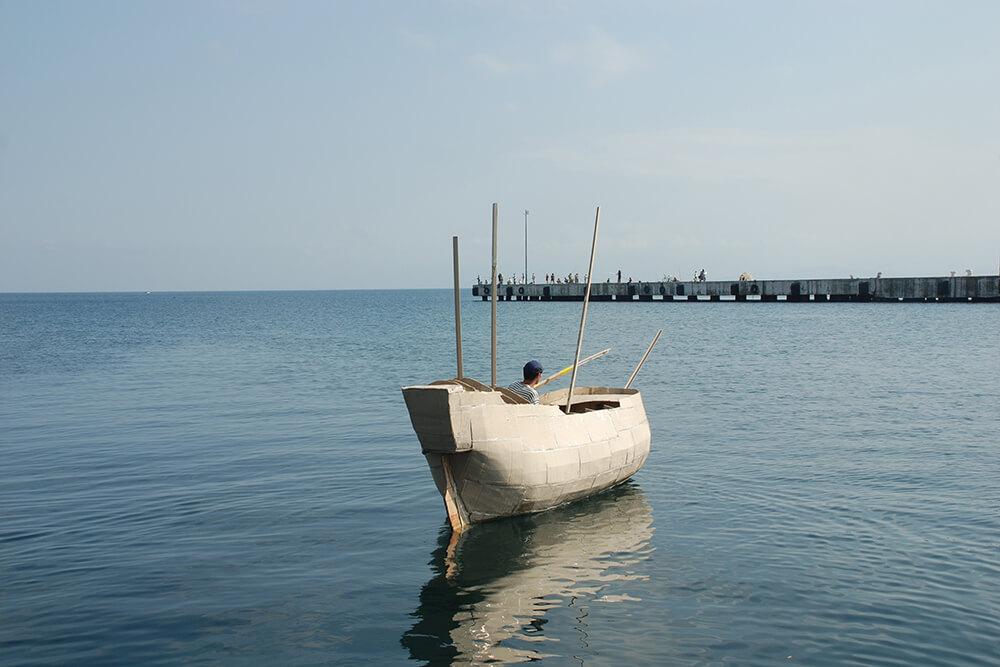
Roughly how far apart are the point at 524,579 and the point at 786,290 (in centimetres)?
8926

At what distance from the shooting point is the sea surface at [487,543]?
23.5 ft

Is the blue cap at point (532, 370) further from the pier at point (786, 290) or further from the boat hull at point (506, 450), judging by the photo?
the pier at point (786, 290)

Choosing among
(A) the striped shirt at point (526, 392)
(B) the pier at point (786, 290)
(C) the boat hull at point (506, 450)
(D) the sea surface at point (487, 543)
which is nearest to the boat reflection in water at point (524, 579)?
(D) the sea surface at point (487, 543)

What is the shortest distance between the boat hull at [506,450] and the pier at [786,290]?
255ft

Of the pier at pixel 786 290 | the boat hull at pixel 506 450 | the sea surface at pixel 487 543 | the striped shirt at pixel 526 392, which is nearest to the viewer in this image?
the sea surface at pixel 487 543

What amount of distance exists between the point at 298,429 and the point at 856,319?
53.3 meters

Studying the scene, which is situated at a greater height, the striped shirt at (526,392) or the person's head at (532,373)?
the person's head at (532,373)

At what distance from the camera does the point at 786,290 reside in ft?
301

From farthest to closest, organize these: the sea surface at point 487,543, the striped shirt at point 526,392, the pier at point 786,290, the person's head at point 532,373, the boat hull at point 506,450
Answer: the pier at point 786,290
the person's head at point 532,373
the striped shirt at point 526,392
the boat hull at point 506,450
the sea surface at point 487,543

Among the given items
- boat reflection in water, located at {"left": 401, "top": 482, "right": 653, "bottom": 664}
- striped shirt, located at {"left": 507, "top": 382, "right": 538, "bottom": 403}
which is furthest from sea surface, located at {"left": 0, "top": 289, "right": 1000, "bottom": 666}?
striped shirt, located at {"left": 507, "top": 382, "right": 538, "bottom": 403}

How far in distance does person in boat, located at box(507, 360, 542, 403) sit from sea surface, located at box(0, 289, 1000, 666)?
1635 mm

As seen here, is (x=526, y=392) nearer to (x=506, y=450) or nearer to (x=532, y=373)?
(x=532, y=373)

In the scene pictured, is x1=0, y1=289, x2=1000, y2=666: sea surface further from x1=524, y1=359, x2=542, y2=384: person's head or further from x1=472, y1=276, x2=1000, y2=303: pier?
x1=472, y1=276, x2=1000, y2=303: pier

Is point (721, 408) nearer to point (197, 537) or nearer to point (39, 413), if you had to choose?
point (197, 537)
